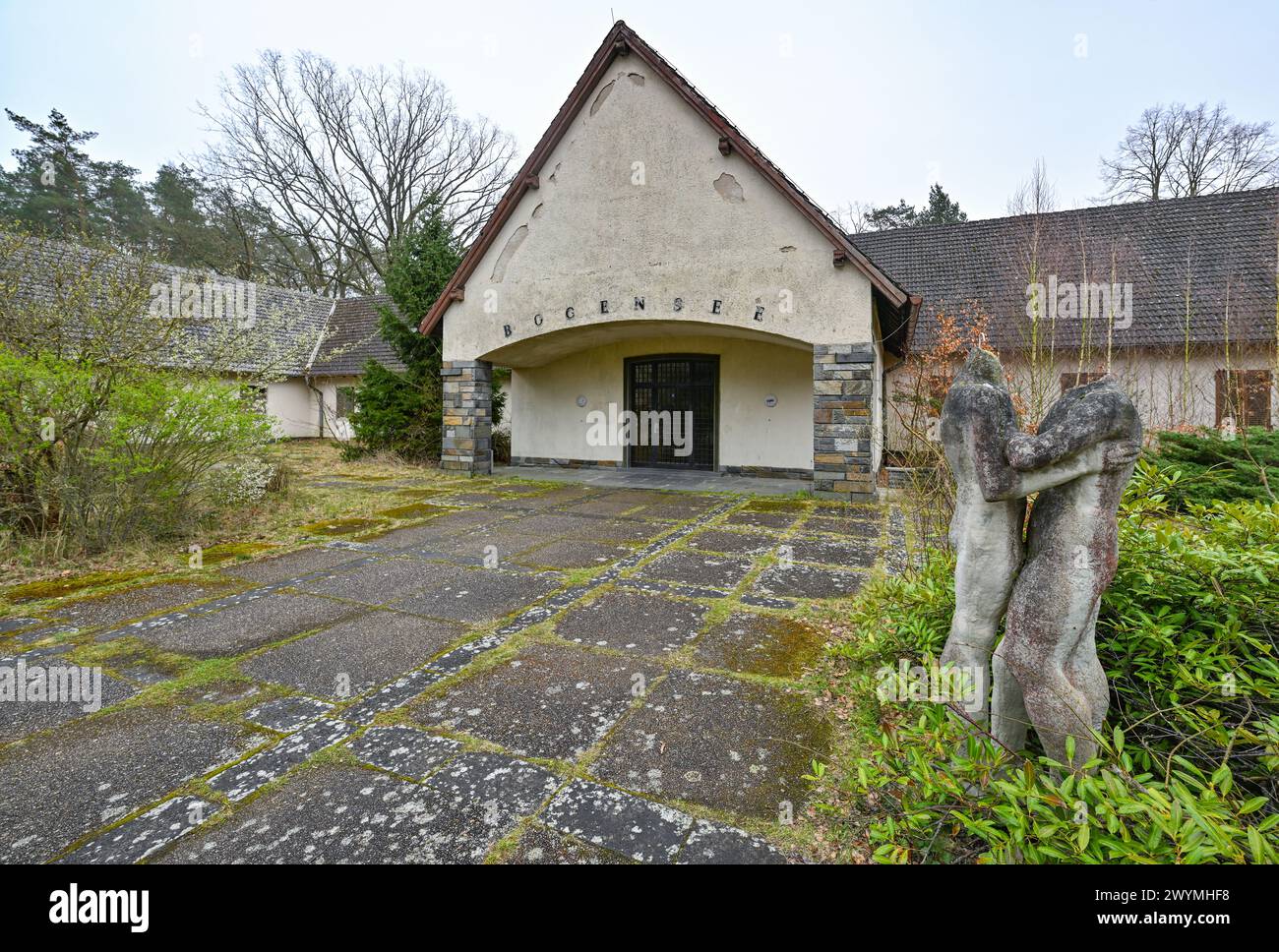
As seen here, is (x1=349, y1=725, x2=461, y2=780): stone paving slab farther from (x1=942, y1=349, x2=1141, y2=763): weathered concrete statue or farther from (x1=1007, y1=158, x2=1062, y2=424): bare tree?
(x1=1007, y1=158, x2=1062, y2=424): bare tree

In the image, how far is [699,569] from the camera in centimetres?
514

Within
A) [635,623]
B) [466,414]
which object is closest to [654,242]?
[466,414]

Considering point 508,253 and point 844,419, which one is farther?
point 508,253

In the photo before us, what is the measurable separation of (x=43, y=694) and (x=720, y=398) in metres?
10.8

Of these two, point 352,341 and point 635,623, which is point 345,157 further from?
point 635,623

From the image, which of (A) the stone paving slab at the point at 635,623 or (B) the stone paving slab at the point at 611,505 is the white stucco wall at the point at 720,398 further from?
(A) the stone paving slab at the point at 635,623

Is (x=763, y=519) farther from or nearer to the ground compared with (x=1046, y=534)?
nearer to the ground

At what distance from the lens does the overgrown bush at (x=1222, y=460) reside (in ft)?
21.0

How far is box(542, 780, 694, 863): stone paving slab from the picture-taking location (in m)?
1.83

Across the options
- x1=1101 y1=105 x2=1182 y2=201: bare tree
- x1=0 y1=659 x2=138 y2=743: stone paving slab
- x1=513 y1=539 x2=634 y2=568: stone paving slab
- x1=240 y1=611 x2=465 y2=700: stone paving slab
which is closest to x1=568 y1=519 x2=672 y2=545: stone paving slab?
x1=513 y1=539 x2=634 y2=568: stone paving slab

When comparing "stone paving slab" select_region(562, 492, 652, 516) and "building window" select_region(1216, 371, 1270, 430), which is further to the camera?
"building window" select_region(1216, 371, 1270, 430)

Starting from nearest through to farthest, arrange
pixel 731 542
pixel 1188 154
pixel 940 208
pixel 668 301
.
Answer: pixel 731 542 → pixel 668 301 → pixel 1188 154 → pixel 940 208

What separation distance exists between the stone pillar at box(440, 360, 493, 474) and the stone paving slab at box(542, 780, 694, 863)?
33.1ft
